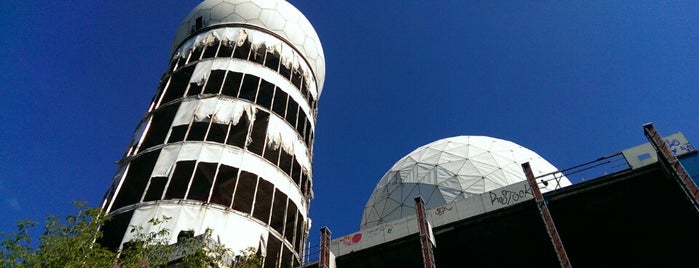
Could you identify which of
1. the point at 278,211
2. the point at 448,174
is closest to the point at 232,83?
the point at 278,211

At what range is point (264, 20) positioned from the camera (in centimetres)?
3891

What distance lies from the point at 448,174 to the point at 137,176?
19.4 metres

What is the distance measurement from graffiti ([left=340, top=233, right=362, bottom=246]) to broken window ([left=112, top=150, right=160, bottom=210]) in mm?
12195

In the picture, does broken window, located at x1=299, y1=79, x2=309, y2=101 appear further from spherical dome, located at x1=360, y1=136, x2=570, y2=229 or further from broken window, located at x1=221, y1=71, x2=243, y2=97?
spherical dome, located at x1=360, y1=136, x2=570, y2=229

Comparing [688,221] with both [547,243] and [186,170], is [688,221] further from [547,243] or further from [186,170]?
[186,170]

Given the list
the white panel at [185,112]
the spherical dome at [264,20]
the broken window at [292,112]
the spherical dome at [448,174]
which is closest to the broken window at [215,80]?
the white panel at [185,112]

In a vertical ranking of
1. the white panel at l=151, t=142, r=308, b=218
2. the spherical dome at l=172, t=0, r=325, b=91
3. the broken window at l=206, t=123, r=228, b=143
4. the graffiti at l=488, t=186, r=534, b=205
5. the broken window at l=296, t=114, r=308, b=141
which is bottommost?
the graffiti at l=488, t=186, r=534, b=205

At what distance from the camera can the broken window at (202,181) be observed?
28.3 metres

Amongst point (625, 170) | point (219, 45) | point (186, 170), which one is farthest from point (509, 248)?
point (219, 45)

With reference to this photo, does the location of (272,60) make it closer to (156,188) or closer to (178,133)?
(178,133)

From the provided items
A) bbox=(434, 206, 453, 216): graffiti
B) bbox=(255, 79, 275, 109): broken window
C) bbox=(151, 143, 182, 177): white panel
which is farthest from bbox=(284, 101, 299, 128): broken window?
bbox=(434, 206, 453, 216): graffiti

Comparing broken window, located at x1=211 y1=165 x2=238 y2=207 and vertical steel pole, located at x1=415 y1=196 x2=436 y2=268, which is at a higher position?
broken window, located at x1=211 y1=165 x2=238 y2=207

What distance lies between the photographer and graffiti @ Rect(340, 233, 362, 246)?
23.6m

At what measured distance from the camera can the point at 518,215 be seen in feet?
70.9
